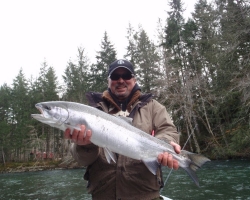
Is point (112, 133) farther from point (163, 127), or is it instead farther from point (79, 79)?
point (79, 79)

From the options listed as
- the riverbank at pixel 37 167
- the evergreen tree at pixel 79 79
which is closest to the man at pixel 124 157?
the riverbank at pixel 37 167

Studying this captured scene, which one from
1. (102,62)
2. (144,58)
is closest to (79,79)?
(102,62)

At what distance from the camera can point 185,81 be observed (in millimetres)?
28656

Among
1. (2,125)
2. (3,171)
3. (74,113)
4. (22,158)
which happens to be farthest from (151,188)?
(22,158)

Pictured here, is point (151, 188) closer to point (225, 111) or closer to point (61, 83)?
point (225, 111)

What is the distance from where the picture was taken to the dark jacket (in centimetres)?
299

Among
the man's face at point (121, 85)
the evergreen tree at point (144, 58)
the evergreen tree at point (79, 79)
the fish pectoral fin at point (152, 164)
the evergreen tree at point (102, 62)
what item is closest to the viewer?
the fish pectoral fin at point (152, 164)

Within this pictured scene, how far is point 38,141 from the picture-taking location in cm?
4075

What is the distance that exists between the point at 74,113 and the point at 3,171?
36073 mm

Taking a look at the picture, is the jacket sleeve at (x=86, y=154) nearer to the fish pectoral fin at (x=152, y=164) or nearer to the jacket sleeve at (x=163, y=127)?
the fish pectoral fin at (x=152, y=164)

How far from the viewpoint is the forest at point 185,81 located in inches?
818

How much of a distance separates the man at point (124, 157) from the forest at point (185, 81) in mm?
14341

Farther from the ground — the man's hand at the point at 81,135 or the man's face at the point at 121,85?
the man's face at the point at 121,85

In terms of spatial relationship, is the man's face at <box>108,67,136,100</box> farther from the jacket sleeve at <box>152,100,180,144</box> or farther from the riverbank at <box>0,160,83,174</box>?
the riverbank at <box>0,160,83,174</box>
